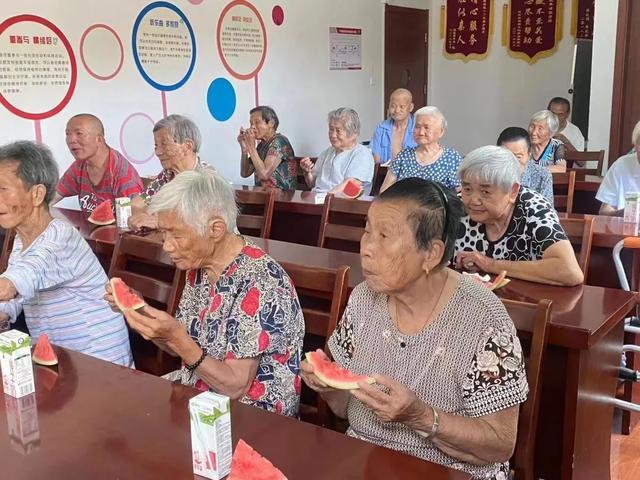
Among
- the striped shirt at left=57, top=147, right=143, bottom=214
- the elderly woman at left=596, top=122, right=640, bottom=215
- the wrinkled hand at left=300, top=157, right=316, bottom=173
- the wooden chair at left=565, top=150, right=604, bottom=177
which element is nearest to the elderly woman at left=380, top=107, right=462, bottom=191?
the elderly woman at left=596, top=122, right=640, bottom=215

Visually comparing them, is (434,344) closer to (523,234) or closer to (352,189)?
(523,234)

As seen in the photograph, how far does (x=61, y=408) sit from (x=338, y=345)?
0.62 m

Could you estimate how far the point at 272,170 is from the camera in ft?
17.0

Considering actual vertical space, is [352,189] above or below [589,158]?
below

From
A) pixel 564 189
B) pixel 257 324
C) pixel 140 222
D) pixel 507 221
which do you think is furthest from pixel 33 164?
pixel 564 189

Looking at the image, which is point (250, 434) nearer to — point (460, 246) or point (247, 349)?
point (247, 349)

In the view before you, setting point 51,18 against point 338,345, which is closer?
point 338,345

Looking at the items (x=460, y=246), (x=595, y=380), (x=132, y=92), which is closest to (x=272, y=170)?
(x=132, y=92)

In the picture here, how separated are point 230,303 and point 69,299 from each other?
697 millimetres

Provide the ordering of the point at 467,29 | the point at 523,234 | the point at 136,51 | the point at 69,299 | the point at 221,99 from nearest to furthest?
1. the point at 69,299
2. the point at 523,234
3. the point at 136,51
4. the point at 221,99
5. the point at 467,29

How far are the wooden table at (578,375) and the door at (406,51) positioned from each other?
18.6 feet

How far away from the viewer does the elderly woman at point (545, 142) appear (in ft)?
16.3

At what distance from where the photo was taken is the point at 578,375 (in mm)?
1835

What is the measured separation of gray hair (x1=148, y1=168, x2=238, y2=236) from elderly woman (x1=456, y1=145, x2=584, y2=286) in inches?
37.7
